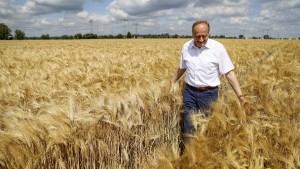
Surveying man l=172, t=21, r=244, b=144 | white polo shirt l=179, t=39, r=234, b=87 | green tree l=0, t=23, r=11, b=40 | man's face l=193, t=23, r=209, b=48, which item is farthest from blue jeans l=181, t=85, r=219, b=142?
green tree l=0, t=23, r=11, b=40

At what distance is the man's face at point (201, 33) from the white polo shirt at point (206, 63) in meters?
0.14

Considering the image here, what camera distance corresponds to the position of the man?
148 inches

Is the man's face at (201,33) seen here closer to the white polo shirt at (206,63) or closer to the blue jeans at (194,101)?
the white polo shirt at (206,63)

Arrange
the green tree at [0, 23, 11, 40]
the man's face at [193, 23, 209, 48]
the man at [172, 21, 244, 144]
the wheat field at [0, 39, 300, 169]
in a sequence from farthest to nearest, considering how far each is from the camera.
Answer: the green tree at [0, 23, 11, 40]
the man at [172, 21, 244, 144]
the man's face at [193, 23, 209, 48]
the wheat field at [0, 39, 300, 169]

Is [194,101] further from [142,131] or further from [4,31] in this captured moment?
[4,31]

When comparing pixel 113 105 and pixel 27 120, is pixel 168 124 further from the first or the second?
pixel 27 120

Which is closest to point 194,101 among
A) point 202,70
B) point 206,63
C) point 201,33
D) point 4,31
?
point 202,70

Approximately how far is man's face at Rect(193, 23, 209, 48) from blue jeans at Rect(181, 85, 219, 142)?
85cm

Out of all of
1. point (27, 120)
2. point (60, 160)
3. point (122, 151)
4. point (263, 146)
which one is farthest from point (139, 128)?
point (263, 146)

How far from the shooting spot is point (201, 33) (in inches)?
143

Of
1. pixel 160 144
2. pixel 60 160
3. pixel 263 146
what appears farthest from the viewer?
pixel 160 144

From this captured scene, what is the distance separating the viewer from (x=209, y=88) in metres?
4.09

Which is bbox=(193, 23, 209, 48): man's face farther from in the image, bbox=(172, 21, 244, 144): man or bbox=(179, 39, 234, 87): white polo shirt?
bbox=(179, 39, 234, 87): white polo shirt

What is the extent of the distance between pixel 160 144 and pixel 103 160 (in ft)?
4.34
